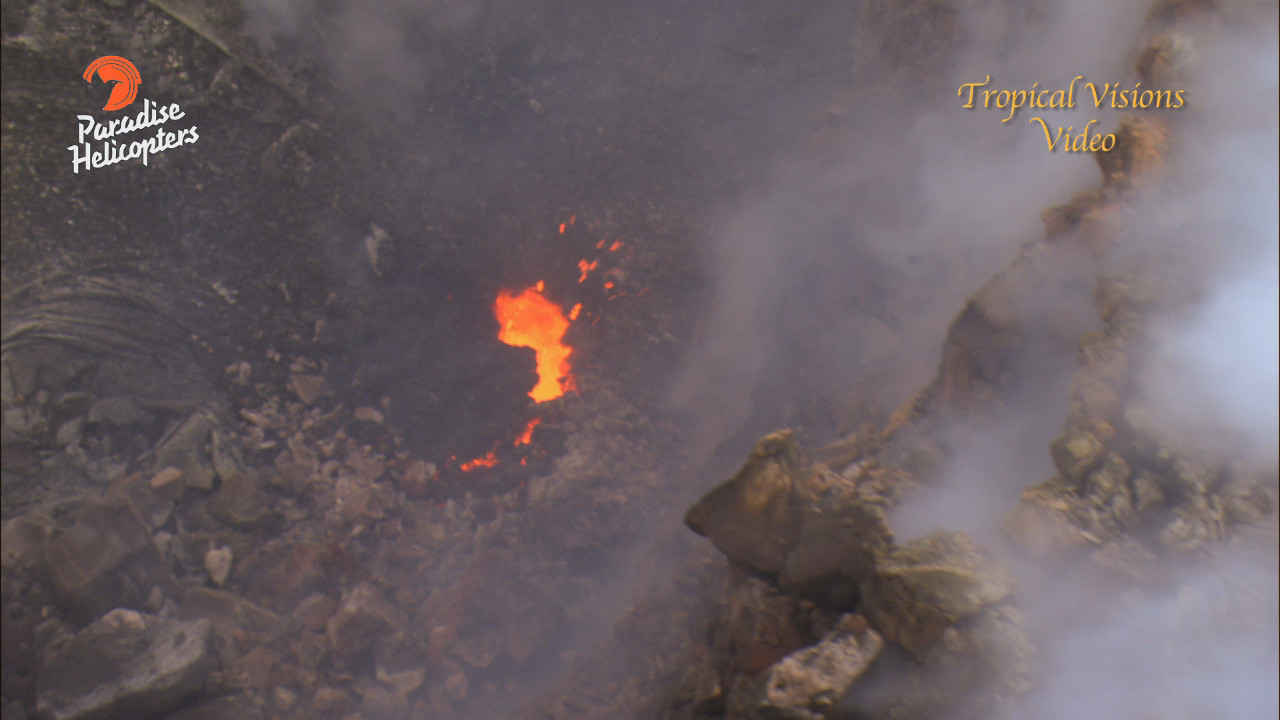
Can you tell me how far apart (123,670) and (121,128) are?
11.6ft

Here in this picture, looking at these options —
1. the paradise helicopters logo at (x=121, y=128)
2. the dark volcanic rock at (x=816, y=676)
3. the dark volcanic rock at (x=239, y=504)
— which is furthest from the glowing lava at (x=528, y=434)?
the dark volcanic rock at (x=816, y=676)

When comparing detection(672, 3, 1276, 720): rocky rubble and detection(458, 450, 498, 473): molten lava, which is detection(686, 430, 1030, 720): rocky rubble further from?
detection(458, 450, 498, 473): molten lava

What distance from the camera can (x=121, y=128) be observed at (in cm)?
439

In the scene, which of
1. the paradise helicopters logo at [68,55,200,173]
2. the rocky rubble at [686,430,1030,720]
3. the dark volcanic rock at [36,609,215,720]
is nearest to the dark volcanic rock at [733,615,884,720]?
the rocky rubble at [686,430,1030,720]

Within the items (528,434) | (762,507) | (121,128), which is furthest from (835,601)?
(121,128)

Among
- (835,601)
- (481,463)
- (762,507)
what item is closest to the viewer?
(835,601)

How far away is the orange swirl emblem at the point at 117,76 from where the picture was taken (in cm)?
423

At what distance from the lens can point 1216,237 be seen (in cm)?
294

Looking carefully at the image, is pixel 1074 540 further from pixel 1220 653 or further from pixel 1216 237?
pixel 1216 237

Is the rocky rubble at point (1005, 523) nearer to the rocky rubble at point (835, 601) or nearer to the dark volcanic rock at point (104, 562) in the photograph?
the rocky rubble at point (835, 601)

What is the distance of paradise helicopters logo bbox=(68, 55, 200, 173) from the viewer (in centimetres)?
426

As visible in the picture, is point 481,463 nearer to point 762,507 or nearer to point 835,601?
point 762,507

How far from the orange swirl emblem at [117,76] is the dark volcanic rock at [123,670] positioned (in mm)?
3367

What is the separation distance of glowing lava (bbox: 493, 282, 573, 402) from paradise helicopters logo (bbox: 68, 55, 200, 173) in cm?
258
